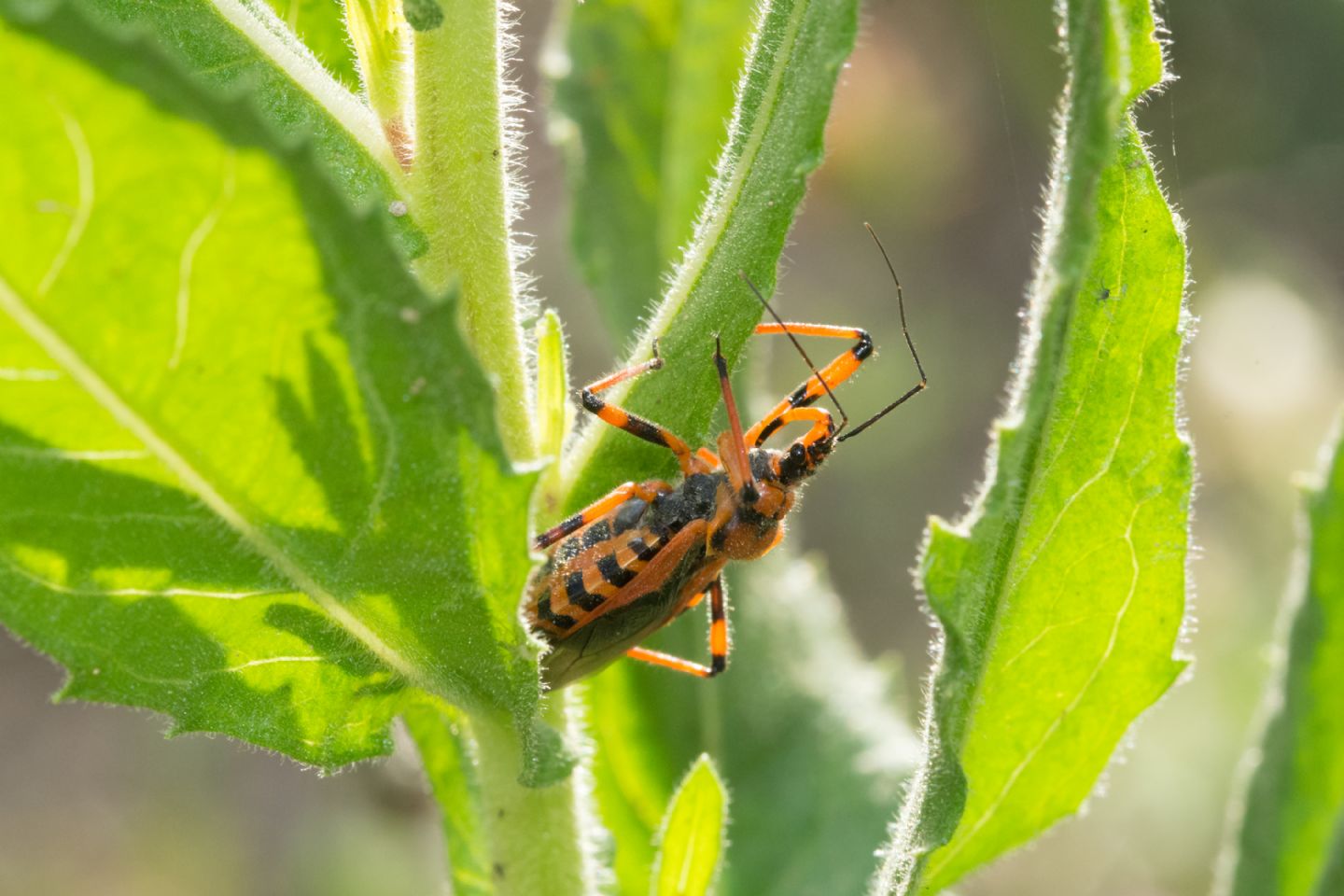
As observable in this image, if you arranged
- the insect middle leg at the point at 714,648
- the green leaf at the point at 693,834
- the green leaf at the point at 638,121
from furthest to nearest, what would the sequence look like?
the green leaf at the point at 638,121 → the insect middle leg at the point at 714,648 → the green leaf at the point at 693,834

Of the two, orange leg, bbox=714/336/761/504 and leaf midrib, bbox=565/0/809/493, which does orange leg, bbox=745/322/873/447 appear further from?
leaf midrib, bbox=565/0/809/493

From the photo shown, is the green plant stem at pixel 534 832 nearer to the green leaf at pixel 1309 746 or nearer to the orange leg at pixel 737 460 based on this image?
the orange leg at pixel 737 460

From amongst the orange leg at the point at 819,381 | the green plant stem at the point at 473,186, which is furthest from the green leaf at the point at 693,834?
the orange leg at the point at 819,381

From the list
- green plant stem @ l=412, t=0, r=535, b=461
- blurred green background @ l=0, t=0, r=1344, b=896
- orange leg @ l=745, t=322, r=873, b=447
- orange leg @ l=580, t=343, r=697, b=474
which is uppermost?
green plant stem @ l=412, t=0, r=535, b=461

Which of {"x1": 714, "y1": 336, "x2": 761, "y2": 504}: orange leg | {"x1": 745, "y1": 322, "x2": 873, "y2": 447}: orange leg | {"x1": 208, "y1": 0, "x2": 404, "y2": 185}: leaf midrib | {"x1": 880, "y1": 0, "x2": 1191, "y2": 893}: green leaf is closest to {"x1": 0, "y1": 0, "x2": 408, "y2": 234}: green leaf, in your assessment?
{"x1": 208, "y1": 0, "x2": 404, "y2": 185}: leaf midrib

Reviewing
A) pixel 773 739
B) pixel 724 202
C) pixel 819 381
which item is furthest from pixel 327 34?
pixel 773 739

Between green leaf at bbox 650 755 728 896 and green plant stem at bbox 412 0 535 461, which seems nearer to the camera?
green plant stem at bbox 412 0 535 461
